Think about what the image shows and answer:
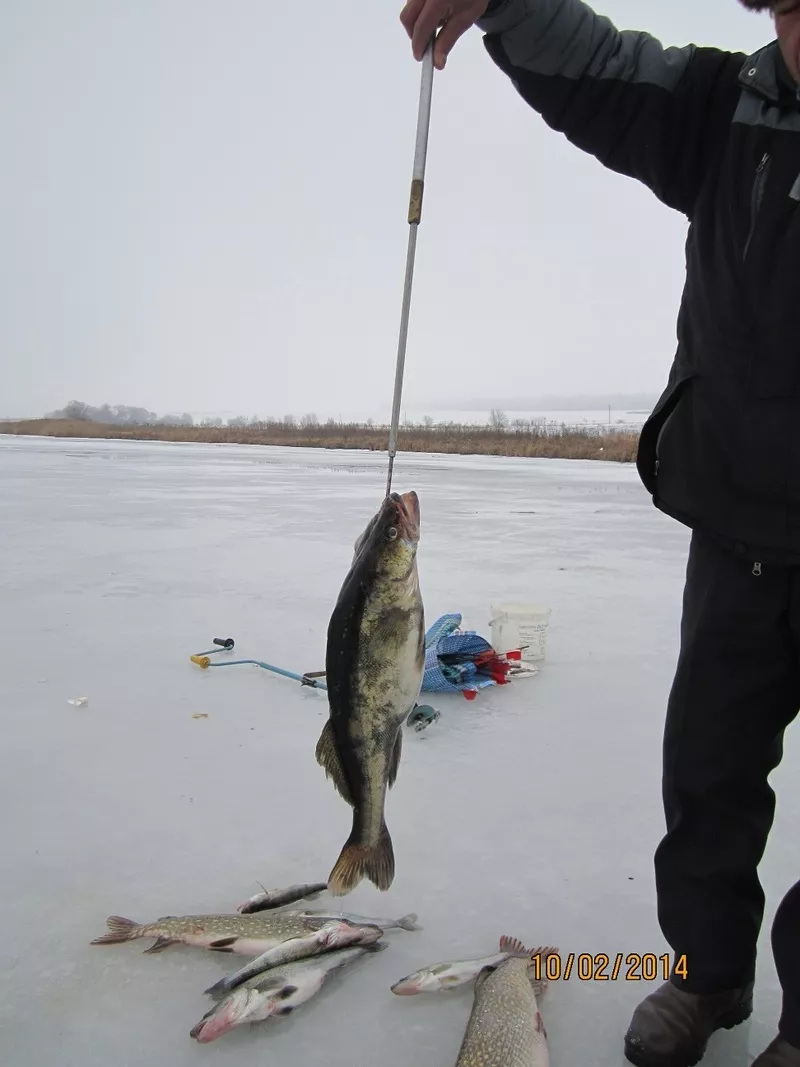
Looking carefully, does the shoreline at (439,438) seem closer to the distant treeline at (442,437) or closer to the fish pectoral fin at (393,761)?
the distant treeline at (442,437)

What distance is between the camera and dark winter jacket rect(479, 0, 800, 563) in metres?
1.79

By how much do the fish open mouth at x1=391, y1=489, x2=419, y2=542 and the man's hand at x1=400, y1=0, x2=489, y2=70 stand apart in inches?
45.0

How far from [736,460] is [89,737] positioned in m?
2.84

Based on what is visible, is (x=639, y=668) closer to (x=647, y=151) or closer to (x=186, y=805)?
(x=186, y=805)

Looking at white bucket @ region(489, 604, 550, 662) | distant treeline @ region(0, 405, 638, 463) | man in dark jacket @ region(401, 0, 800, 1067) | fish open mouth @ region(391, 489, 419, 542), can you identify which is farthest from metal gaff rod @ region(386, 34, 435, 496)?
distant treeline @ region(0, 405, 638, 463)

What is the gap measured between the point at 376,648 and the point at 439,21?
1589 mm

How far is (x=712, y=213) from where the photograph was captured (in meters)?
2.00

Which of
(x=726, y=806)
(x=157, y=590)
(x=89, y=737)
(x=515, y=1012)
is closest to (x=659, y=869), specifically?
(x=726, y=806)

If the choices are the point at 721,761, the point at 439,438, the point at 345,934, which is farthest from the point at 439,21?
the point at 439,438

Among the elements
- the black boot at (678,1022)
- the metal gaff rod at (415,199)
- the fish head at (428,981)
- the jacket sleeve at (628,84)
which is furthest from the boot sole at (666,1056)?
the jacket sleeve at (628,84)

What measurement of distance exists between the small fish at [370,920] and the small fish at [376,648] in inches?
10.8

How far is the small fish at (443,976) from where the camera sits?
6.47 feet

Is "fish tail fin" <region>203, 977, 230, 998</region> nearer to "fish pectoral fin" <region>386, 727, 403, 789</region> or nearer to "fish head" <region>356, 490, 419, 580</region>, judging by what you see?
"fish pectoral fin" <region>386, 727, 403, 789</region>

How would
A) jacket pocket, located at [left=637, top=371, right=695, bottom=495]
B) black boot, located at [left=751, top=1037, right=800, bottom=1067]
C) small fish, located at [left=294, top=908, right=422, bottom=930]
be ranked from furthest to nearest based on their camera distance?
1. small fish, located at [left=294, top=908, right=422, bottom=930]
2. jacket pocket, located at [left=637, top=371, right=695, bottom=495]
3. black boot, located at [left=751, top=1037, right=800, bottom=1067]
